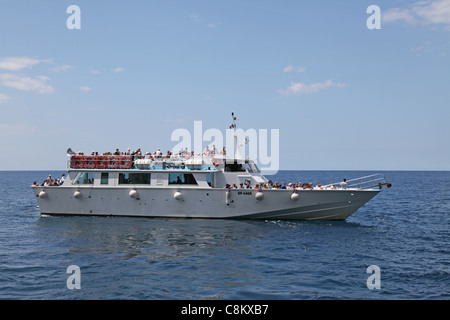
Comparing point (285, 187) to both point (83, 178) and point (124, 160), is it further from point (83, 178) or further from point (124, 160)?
point (83, 178)

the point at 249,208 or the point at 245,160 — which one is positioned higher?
the point at 245,160

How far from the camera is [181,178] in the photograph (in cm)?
2631

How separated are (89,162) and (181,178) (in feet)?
23.5

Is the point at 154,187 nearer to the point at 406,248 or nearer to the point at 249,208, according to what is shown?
the point at 249,208

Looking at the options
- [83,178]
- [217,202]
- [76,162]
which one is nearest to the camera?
[217,202]

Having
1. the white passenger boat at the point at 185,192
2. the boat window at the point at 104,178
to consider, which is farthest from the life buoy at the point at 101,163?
the boat window at the point at 104,178

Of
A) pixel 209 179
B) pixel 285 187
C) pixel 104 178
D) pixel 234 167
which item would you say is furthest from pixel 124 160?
pixel 285 187

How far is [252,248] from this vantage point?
18.8 m

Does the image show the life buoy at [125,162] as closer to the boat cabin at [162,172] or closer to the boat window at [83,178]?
the boat cabin at [162,172]

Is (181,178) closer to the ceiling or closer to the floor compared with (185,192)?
closer to the ceiling
